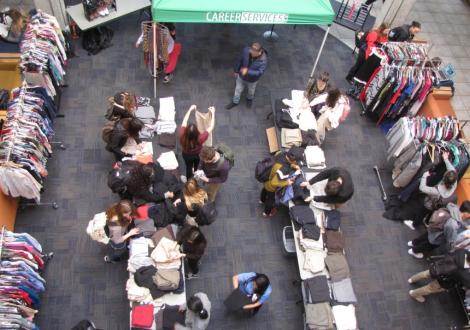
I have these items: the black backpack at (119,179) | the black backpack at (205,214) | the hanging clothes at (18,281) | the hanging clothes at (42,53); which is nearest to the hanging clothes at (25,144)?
the hanging clothes at (42,53)

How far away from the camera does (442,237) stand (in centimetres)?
686

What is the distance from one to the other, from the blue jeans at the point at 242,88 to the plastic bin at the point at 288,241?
305 cm

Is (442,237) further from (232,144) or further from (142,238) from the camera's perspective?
(142,238)

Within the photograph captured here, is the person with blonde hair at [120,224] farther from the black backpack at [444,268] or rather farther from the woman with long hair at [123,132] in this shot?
the black backpack at [444,268]

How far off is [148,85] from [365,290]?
19.1 feet

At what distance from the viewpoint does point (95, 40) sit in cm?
949

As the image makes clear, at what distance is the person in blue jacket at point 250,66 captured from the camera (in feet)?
25.9

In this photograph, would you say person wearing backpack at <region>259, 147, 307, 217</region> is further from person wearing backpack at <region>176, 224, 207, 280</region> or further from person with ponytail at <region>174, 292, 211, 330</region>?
person with ponytail at <region>174, 292, 211, 330</region>

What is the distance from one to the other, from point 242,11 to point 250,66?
1.01m

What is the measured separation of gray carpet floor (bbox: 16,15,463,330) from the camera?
664 centimetres

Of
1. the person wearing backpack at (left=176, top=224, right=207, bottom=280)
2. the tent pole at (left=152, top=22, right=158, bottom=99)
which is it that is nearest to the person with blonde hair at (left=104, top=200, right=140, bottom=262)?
the person wearing backpack at (left=176, top=224, right=207, bottom=280)

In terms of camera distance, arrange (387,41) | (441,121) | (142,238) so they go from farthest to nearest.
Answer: (387,41) → (441,121) → (142,238)

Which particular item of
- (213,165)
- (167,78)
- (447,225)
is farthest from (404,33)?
(213,165)

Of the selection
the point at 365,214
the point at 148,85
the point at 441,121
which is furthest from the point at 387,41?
the point at 148,85
